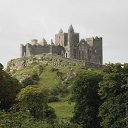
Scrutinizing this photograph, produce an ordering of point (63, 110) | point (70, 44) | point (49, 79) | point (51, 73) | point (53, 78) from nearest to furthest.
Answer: point (63, 110) → point (49, 79) → point (53, 78) → point (51, 73) → point (70, 44)

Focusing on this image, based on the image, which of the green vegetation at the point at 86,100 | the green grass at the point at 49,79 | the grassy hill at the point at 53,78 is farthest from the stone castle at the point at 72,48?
the green vegetation at the point at 86,100

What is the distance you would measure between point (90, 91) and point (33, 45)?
71.8 m

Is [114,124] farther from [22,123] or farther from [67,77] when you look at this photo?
[67,77]

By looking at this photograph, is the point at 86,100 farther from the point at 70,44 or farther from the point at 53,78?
the point at 70,44

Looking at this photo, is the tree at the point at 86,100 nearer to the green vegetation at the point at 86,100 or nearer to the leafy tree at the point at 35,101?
the green vegetation at the point at 86,100

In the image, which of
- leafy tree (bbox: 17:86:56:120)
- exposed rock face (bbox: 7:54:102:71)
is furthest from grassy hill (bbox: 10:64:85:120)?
leafy tree (bbox: 17:86:56:120)

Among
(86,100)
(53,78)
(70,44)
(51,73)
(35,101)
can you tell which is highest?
(70,44)

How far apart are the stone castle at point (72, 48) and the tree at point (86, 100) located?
6275cm

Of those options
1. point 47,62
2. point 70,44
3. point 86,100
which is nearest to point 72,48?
point 70,44

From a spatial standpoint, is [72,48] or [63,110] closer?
[63,110]

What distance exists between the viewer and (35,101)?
7212cm

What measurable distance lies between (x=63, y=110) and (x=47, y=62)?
140 ft

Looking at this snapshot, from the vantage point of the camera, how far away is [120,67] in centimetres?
6600

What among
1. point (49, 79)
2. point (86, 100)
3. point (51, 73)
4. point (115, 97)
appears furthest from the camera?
point (51, 73)
